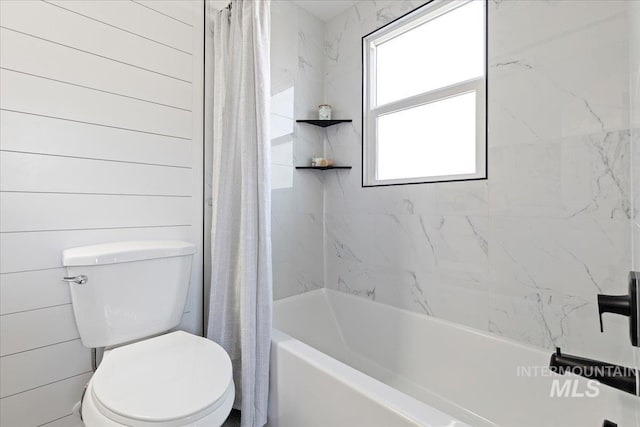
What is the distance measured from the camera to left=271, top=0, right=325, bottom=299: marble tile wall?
1.96m

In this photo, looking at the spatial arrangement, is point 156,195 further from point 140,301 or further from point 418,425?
point 418,425

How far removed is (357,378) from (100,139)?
1.42 meters

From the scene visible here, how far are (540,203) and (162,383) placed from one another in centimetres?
159

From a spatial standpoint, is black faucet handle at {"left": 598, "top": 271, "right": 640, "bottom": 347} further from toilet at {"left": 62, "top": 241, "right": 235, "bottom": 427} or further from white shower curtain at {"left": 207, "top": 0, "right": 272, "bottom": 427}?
white shower curtain at {"left": 207, "top": 0, "right": 272, "bottom": 427}

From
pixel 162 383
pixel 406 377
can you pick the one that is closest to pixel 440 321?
pixel 406 377

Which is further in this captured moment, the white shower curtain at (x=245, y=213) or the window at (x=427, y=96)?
the window at (x=427, y=96)

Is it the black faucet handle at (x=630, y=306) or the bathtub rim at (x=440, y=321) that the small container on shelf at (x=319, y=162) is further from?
the black faucet handle at (x=630, y=306)

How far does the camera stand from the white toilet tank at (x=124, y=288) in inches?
45.7

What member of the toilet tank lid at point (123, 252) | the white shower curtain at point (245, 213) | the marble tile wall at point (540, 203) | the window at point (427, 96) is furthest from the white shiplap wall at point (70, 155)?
the marble tile wall at point (540, 203)

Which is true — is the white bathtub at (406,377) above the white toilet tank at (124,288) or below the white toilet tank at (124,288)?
below

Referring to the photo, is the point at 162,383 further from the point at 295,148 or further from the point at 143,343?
the point at 295,148

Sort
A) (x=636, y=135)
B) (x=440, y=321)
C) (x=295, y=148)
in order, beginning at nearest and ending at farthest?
(x=636, y=135), (x=440, y=321), (x=295, y=148)

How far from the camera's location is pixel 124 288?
1.21m

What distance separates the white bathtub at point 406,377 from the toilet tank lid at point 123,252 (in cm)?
Answer: 61
